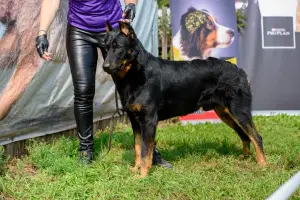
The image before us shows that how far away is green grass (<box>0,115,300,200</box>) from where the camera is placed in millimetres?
3787

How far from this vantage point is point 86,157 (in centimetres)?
462

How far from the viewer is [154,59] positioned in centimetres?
448

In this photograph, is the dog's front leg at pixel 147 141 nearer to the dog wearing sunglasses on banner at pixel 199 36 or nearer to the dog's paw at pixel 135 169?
the dog's paw at pixel 135 169

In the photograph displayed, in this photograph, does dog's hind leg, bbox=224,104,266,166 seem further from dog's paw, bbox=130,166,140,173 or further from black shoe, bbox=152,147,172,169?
dog's paw, bbox=130,166,140,173

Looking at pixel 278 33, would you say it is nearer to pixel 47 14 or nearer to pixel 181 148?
pixel 181 148

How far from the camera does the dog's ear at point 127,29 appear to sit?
405cm

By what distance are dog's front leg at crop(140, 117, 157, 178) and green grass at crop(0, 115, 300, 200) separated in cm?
11

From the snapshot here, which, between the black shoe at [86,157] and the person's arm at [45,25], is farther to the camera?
the black shoe at [86,157]

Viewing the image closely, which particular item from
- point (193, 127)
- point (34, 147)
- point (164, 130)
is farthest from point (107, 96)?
point (34, 147)

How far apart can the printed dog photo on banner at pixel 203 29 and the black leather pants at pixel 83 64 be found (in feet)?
11.1

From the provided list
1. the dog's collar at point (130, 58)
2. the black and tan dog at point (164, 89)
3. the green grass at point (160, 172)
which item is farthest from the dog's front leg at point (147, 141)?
the dog's collar at point (130, 58)

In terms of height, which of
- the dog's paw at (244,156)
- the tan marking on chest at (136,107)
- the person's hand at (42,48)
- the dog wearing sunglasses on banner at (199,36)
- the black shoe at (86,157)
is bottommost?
the dog's paw at (244,156)

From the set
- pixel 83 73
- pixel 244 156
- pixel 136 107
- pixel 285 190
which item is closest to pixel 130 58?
pixel 136 107

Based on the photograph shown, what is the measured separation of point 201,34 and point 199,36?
5 cm
